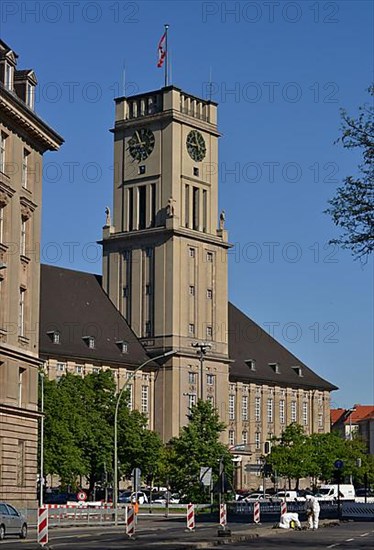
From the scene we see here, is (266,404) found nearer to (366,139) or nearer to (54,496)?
(54,496)

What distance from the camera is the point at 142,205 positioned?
130 metres

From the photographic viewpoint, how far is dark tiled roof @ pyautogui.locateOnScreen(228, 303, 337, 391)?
141375mm

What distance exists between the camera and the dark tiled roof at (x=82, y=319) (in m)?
122

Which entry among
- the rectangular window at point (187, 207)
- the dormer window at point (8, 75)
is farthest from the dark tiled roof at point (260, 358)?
the dormer window at point (8, 75)

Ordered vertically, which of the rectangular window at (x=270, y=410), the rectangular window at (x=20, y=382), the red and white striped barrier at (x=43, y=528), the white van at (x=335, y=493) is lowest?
the white van at (x=335, y=493)

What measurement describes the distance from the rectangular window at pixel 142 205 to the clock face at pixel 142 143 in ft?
10.3

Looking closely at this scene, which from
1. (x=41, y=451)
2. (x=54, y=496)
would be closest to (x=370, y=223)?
(x=41, y=451)

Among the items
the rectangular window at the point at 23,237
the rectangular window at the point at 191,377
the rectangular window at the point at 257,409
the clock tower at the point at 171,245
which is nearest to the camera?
the rectangular window at the point at 23,237

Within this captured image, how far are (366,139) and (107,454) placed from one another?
61.0 metres

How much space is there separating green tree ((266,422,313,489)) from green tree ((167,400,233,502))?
29.0 meters

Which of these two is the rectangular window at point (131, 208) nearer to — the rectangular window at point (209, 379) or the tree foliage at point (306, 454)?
the rectangular window at point (209, 379)

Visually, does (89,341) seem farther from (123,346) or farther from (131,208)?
(131,208)

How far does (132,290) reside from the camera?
12794cm

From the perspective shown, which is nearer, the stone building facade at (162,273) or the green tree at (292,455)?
the stone building facade at (162,273)
